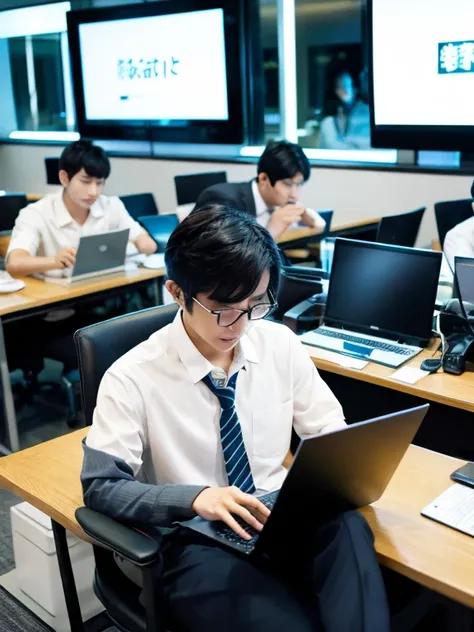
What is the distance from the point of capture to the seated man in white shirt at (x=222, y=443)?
4.18 ft

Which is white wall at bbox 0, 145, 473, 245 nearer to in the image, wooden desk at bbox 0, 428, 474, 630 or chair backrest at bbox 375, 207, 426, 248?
chair backrest at bbox 375, 207, 426, 248

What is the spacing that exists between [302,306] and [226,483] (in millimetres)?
1154

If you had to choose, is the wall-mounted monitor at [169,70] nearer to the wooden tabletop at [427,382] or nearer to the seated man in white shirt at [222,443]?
the wooden tabletop at [427,382]

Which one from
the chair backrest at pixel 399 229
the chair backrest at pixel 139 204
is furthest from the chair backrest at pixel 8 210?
the chair backrest at pixel 399 229

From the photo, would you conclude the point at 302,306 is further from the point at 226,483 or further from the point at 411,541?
the point at 411,541

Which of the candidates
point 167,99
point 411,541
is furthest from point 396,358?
point 167,99

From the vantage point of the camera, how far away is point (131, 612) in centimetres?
140

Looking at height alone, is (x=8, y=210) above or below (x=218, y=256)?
below

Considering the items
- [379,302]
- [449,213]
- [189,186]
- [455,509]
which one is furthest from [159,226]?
[455,509]

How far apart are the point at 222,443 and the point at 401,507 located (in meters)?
0.39

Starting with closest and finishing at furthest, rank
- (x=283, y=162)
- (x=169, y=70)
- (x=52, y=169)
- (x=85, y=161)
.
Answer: (x=85, y=161), (x=283, y=162), (x=169, y=70), (x=52, y=169)

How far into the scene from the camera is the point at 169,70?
226 inches

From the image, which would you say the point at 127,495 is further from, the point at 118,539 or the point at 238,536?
the point at 238,536

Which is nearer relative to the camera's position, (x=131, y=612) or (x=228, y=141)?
(x=131, y=612)
